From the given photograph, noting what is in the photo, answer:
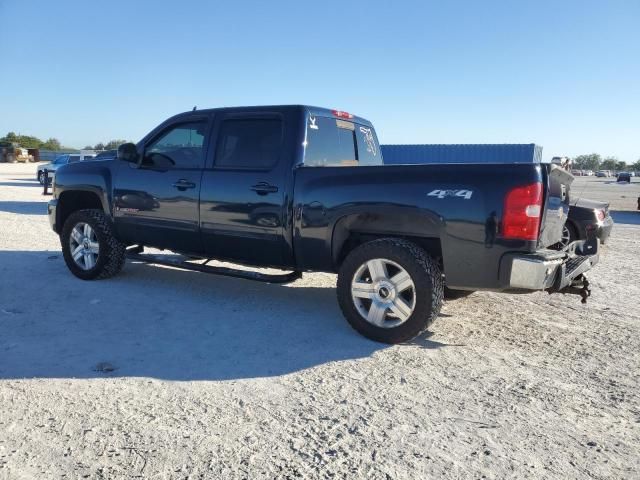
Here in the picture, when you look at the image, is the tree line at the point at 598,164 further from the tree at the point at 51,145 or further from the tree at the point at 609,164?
the tree at the point at 51,145

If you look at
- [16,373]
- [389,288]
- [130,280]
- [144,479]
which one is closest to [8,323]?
[16,373]

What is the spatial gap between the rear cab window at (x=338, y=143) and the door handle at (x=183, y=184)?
4.34 feet

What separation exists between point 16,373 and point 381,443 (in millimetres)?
2473

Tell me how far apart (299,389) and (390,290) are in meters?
1.24

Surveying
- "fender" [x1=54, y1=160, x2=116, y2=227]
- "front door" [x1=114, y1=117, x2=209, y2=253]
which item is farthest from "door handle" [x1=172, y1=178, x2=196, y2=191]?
"fender" [x1=54, y1=160, x2=116, y2=227]

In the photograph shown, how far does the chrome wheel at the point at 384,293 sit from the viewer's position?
4.20 metres

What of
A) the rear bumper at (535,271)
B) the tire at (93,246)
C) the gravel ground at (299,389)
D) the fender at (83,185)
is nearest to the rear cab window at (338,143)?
the gravel ground at (299,389)

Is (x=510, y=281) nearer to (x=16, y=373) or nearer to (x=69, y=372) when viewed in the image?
(x=69, y=372)

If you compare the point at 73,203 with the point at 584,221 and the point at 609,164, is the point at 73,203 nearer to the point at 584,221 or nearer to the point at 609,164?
the point at 584,221

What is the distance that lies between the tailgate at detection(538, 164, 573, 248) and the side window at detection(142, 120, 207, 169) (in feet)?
11.0

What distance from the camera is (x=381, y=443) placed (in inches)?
108

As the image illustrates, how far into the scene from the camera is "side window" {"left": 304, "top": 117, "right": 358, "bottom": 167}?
5.02m

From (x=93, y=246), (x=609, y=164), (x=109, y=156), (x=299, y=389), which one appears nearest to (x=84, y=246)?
(x=93, y=246)

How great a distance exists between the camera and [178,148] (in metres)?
5.70
